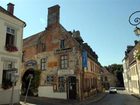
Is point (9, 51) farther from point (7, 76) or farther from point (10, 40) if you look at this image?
point (7, 76)

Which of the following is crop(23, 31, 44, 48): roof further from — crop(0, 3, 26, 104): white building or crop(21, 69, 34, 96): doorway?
crop(0, 3, 26, 104): white building

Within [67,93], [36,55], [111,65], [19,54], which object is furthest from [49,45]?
[111,65]

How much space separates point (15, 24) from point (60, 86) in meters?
11.7

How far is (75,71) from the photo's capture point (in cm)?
2788

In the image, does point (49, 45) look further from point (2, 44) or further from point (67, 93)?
point (2, 44)

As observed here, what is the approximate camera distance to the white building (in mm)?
17859

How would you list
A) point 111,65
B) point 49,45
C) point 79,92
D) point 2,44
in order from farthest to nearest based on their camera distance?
point 111,65
point 49,45
point 79,92
point 2,44

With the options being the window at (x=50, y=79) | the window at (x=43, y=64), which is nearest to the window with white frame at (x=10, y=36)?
the window at (x=50, y=79)

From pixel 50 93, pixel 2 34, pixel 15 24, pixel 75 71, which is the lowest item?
pixel 50 93

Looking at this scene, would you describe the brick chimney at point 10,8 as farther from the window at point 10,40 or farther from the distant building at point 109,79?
the distant building at point 109,79

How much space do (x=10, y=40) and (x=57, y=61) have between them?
10989 millimetres

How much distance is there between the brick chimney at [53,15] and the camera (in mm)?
31422

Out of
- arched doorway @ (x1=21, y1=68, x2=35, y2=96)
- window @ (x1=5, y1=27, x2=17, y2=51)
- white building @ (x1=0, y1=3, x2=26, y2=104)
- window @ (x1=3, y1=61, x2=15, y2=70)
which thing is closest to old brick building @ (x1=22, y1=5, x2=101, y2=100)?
arched doorway @ (x1=21, y1=68, x2=35, y2=96)

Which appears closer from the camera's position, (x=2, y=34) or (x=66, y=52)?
(x=2, y=34)
